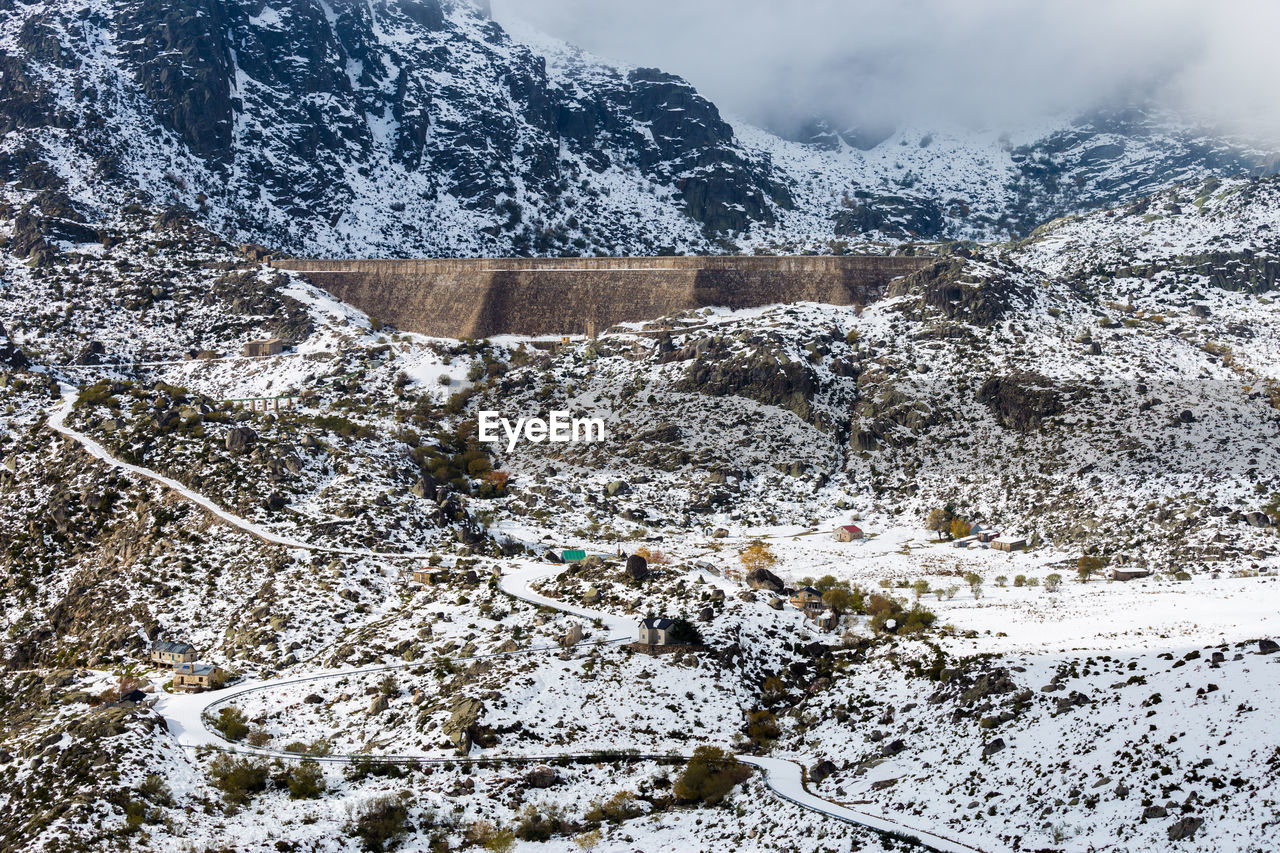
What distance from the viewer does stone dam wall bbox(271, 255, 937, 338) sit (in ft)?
315

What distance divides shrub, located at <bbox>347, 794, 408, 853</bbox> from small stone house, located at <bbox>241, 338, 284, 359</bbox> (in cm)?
6170

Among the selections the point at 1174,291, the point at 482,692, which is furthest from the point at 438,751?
the point at 1174,291

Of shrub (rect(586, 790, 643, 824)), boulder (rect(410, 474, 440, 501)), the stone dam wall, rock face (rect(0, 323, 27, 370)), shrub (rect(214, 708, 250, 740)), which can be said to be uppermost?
the stone dam wall

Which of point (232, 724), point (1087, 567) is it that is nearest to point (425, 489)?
point (232, 724)

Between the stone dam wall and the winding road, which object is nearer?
the winding road

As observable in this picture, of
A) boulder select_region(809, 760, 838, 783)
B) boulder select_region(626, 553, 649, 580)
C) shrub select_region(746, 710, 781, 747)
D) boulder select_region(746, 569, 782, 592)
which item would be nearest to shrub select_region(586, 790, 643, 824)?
boulder select_region(809, 760, 838, 783)

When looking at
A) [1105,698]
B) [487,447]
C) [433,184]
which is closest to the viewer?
[1105,698]

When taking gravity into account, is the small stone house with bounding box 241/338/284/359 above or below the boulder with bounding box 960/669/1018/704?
above

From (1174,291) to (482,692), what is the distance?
77.4 m

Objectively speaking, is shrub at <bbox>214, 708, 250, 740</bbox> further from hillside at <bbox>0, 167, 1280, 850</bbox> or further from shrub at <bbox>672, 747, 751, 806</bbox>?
shrub at <bbox>672, 747, 751, 806</bbox>

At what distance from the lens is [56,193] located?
322 feet

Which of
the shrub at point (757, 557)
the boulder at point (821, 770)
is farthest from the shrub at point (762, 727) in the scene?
the shrub at point (757, 557)

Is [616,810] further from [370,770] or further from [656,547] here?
[656,547]

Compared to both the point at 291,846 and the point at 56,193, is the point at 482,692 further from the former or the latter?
the point at 56,193
